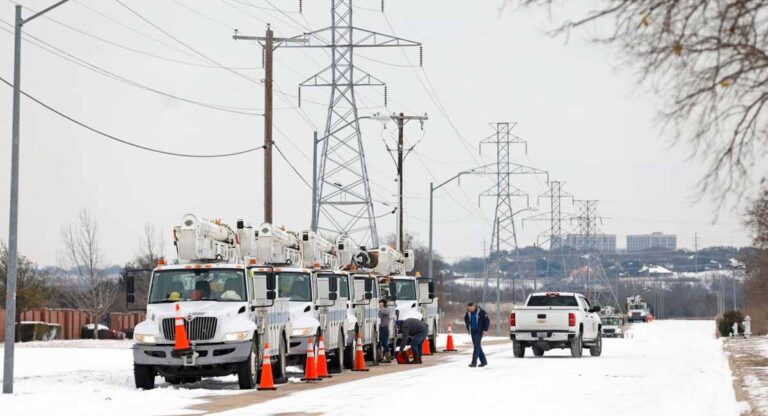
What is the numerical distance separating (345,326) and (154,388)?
8.56 metres

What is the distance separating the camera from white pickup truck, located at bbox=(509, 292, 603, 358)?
42.4 meters

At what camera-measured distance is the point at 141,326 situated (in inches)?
1107

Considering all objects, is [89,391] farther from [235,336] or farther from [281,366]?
[281,366]

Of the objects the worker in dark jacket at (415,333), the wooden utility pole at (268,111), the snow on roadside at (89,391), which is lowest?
the snow on roadside at (89,391)

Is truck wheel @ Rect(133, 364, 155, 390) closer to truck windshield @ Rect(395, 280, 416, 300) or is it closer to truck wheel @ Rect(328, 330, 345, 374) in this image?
truck wheel @ Rect(328, 330, 345, 374)

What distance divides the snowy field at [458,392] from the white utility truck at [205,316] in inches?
22.0

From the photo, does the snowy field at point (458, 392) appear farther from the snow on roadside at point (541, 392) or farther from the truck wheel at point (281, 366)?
the truck wheel at point (281, 366)

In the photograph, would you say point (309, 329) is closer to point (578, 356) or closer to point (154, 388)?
point (154, 388)

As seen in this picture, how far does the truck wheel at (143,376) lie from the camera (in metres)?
27.9

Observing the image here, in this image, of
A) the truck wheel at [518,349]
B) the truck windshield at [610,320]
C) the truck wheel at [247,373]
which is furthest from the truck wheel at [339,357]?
the truck windshield at [610,320]

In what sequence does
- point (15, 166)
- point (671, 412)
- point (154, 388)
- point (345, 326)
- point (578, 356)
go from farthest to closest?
point (578, 356) < point (345, 326) < point (154, 388) < point (15, 166) < point (671, 412)

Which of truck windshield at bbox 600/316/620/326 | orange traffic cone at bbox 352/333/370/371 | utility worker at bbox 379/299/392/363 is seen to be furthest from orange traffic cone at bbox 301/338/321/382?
truck windshield at bbox 600/316/620/326

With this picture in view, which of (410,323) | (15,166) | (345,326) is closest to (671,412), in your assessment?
(15,166)

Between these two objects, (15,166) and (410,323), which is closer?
(15,166)
